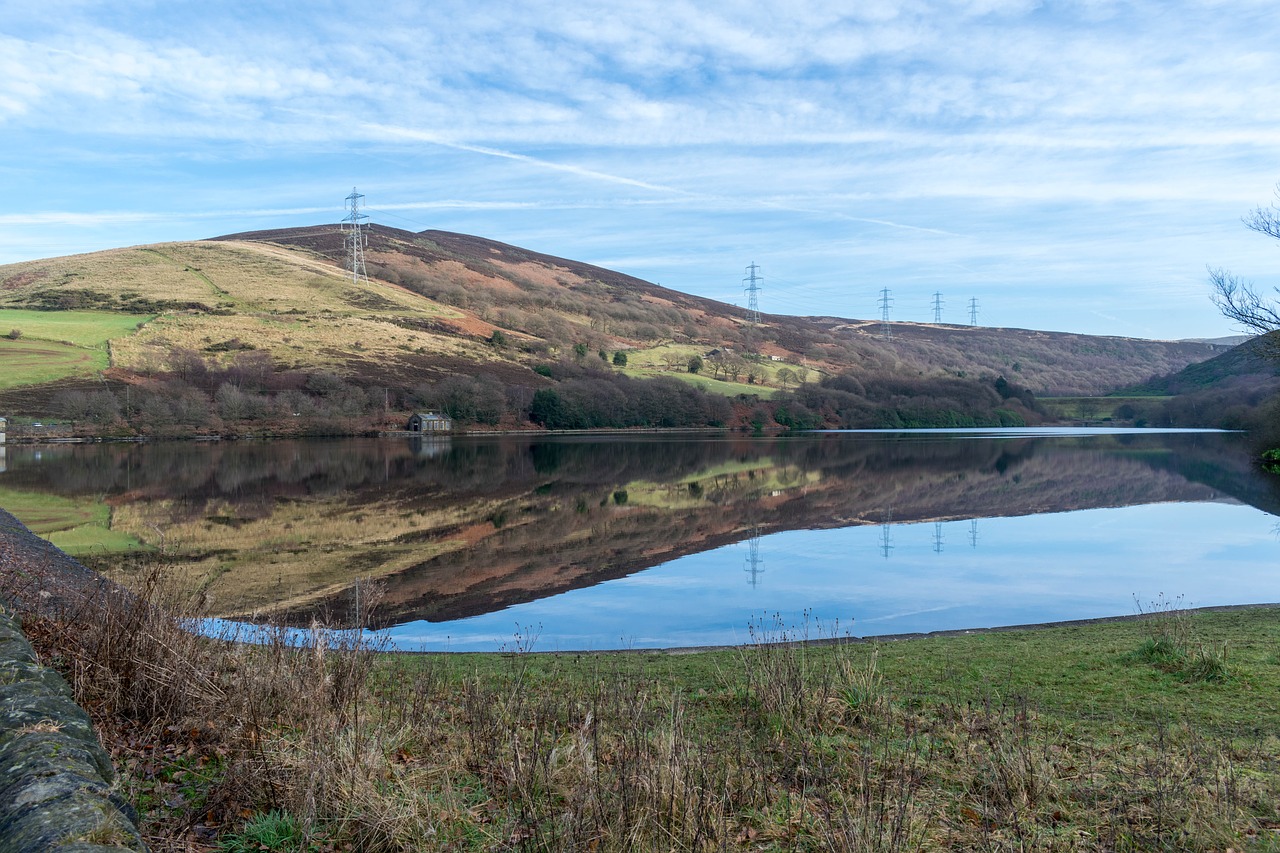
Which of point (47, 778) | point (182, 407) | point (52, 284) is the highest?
point (52, 284)

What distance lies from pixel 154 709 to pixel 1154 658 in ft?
34.8

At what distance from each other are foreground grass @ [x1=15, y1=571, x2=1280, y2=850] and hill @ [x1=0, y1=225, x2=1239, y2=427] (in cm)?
7600

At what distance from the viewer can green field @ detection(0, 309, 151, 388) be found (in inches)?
3046

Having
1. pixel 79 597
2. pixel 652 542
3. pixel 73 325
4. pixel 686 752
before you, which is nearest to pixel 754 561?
pixel 652 542

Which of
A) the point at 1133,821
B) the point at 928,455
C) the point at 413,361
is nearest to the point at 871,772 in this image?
the point at 1133,821

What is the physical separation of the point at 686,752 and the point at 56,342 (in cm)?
10160

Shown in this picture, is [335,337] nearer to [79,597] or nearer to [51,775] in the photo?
[79,597]

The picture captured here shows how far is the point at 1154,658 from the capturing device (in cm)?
1021

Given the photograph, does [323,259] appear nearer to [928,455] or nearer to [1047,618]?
[928,455]

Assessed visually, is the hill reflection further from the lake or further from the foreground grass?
the foreground grass

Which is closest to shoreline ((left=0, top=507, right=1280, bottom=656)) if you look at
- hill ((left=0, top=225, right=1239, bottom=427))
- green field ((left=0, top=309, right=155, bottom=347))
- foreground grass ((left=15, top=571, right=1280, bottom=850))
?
foreground grass ((left=15, top=571, right=1280, bottom=850))

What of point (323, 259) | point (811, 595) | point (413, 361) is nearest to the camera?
point (811, 595)

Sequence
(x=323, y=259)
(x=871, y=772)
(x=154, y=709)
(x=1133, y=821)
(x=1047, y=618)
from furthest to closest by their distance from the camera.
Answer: (x=323, y=259) → (x=1047, y=618) → (x=154, y=709) → (x=871, y=772) → (x=1133, y=821)

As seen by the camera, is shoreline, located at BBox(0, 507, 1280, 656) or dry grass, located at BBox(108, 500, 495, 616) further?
dry grass, located at BBox(108, 500, 495, 616)
